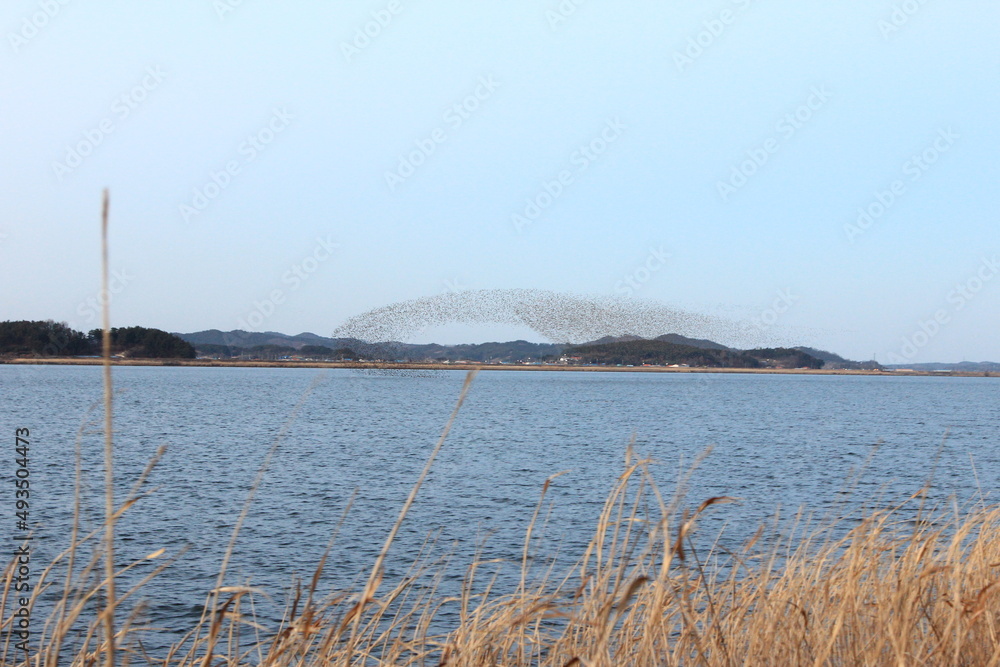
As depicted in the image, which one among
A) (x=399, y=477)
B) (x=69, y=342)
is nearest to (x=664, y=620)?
(x=399, y=477)

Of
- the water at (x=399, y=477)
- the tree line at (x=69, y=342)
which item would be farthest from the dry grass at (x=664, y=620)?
the tree line at (x=69, y=342)

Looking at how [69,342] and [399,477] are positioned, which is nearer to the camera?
[399,477]

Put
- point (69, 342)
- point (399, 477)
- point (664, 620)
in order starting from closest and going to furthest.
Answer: point (664, 620) < point (399, 477) < point (69, 342)

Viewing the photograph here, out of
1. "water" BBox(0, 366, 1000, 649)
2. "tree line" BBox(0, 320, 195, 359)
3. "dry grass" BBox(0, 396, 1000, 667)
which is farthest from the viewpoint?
"tree line" BBox(0, 320, 195, 359)

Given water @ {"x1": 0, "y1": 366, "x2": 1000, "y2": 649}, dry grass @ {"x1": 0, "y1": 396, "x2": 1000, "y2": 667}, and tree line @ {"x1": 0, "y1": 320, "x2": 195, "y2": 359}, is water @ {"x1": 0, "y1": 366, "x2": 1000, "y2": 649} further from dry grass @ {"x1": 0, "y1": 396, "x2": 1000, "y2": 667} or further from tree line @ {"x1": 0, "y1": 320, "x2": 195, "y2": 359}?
tree line @ {"x1": 0, "y1": 320, "x2": 195, "y2": 359}

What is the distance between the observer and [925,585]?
5074mm

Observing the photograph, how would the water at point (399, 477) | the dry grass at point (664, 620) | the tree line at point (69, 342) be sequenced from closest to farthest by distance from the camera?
the dry grass at point (664, 620) < the water at point (399, 477) < the tree line at point (69, 342)

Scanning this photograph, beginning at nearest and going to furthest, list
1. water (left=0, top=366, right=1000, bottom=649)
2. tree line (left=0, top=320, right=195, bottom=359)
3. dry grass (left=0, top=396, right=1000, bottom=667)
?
dry grass (left=0, top=396, right=1000, bottom=667)
water (left=0, top=366, right=1000, bottom=649)
tree line (left=0, top=320, right=195, bottom=359)

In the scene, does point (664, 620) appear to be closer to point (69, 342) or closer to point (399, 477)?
point (399, 477)

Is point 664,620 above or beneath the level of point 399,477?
above

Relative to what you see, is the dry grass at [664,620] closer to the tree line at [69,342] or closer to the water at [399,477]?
the water at [399,477]

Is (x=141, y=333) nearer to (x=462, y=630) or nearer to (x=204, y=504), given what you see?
(x=204, y=504)

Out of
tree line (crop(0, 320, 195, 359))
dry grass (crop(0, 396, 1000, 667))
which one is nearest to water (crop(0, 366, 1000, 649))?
dry grass (crop(0, 396, 1000, 667))

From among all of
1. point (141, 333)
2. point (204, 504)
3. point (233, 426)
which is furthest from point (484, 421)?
point (141, 333)
